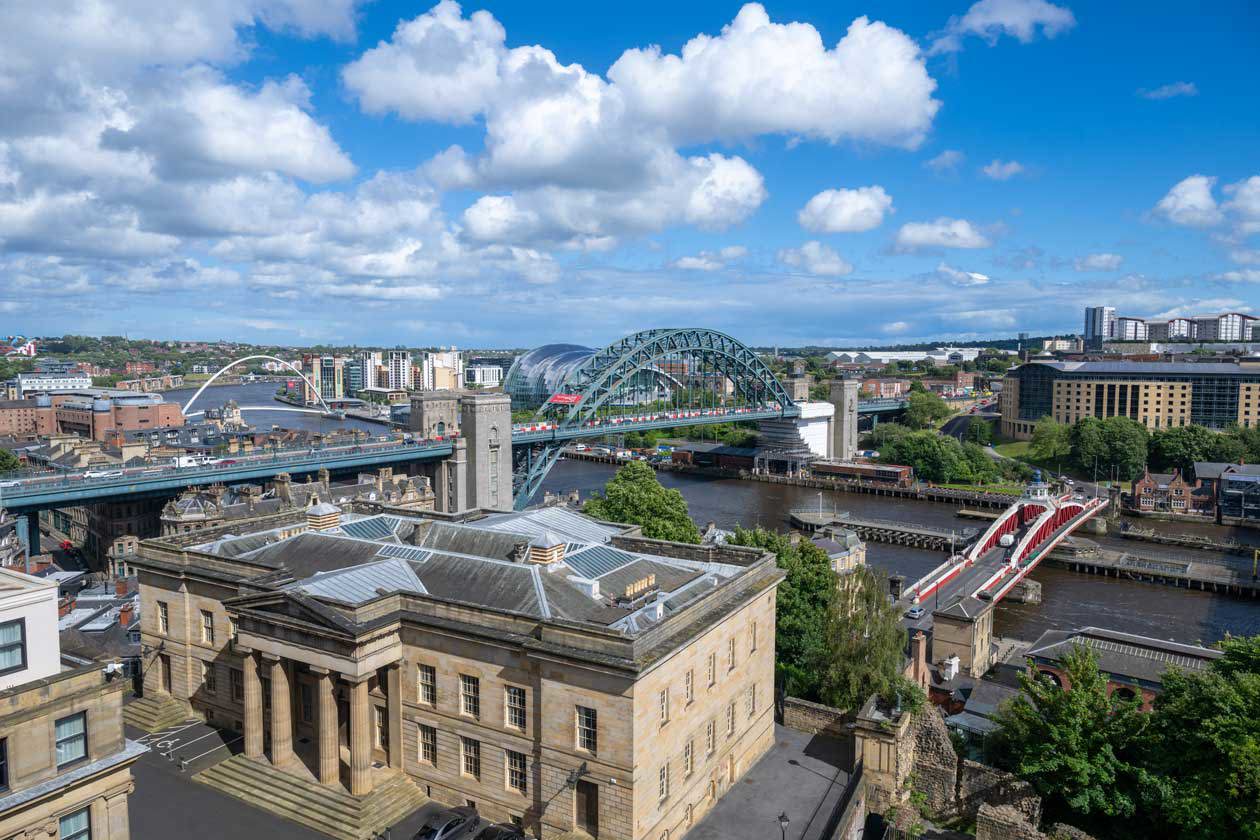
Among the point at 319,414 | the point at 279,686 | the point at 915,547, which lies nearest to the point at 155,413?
the point at 319,414

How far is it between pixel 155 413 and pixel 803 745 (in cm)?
11687

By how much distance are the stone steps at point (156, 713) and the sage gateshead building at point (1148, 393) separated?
4415 inches

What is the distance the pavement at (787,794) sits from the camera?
2044cm

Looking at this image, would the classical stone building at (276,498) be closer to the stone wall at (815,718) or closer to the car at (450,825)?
the car at (450,825)

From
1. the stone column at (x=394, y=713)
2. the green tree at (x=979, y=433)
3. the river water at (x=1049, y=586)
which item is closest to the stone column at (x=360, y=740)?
the stone column at (x=394, y=713)

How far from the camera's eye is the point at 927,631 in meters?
36.0

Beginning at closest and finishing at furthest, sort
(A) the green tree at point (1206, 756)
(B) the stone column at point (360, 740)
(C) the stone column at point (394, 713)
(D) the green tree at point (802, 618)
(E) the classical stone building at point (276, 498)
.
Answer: (A) the green tree at point (1206, 756) → (B) the stone column at point (360, 740) → (C) the stone column at point (394, 713) → (D) the green tree at point (802, 618) → (E) the classical stone building at point (276, 498)

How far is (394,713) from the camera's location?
21766mm

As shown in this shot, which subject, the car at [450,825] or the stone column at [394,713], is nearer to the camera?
the car at [450,825]

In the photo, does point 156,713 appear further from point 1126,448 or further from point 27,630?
point 1126,448

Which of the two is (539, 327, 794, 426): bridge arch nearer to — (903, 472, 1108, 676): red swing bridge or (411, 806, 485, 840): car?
(903, 472, 1108, 676): red swing bridge

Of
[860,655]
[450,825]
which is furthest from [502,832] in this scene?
[860,655]

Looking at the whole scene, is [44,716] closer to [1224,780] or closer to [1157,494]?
[1224,780]

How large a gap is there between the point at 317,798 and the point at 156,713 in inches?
338
